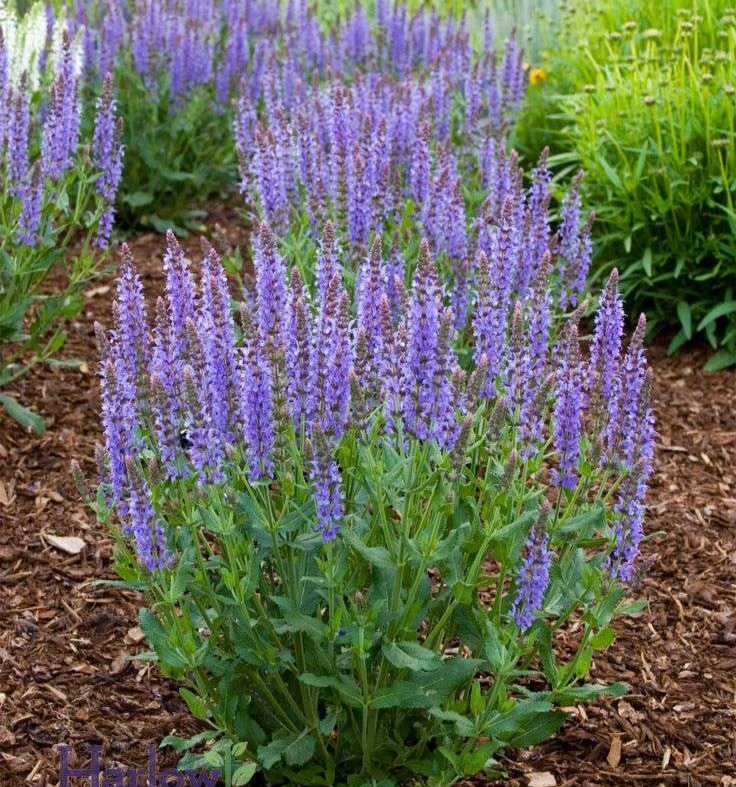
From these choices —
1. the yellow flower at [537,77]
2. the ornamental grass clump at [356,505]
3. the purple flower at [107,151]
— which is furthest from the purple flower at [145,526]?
the yellow flower at [537,77]

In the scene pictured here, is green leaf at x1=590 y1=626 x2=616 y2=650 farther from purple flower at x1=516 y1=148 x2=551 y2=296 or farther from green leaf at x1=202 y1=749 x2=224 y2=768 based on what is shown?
purple flower at x1=516 y1=148 x2=551 y2=296

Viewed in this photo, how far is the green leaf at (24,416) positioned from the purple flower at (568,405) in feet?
9.56

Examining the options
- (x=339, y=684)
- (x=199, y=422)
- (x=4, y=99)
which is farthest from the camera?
(x=4, y=99)

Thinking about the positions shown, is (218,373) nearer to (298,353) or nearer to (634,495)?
(298,353)

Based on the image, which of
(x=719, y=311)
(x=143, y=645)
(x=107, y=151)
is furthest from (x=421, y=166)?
(x=143, y=645)

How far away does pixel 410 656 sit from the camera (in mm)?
2885

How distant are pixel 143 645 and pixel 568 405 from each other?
192 centimetres

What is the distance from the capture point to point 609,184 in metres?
6.64

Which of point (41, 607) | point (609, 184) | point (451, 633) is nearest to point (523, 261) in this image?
point (451, 633)

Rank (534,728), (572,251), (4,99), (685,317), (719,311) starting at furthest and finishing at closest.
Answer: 1. (685,317)
2. (719,311)
3. (4,99)
4. (572,251)
5. (534,728)

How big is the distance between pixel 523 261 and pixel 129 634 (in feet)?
6.36

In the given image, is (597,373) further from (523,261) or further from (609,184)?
(609,184)

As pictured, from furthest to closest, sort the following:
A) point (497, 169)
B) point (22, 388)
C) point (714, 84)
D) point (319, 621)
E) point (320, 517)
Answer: point (714, 84) → point (22, 388) → point (497, 169) → point (319, 621) → point (320, 517)

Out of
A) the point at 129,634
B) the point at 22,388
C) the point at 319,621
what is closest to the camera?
the point at 319,621
